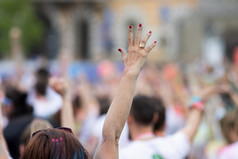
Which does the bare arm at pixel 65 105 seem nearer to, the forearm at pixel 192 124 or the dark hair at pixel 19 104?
the forearm at pixel 192 124

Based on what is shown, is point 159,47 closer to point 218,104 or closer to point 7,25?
point 7,25

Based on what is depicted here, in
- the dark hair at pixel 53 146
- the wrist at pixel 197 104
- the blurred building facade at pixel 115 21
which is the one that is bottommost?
the blurred building facade at pixel 115 21

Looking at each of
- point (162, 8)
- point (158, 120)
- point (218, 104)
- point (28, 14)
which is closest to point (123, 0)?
point (162, 8)

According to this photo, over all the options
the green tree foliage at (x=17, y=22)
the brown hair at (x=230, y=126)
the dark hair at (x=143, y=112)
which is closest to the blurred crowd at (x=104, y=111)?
the brown hair at (x=230, y=126)

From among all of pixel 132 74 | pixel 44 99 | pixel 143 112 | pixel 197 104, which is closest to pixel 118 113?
pixel 132 74

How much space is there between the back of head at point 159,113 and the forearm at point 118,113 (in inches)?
38.2

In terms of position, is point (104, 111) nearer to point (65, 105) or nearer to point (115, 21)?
point (65, 105)

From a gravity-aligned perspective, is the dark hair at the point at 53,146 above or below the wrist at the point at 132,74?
below

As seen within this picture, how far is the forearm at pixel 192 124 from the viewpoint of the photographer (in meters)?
3.47

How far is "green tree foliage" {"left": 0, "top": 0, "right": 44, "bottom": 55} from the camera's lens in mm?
29672

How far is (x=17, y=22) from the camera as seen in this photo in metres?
30.6

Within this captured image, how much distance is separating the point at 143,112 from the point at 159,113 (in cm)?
22

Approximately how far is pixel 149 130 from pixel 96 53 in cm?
3397

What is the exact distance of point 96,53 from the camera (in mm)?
37219
